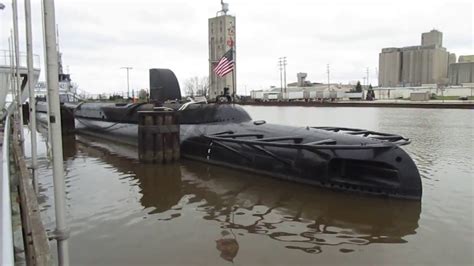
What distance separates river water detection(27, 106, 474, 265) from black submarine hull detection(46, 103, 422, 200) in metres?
0.34

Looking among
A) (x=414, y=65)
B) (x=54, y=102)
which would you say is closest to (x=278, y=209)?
(x=54, y=102)

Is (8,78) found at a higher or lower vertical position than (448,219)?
higher

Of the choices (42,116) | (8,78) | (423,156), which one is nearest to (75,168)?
(8,78)

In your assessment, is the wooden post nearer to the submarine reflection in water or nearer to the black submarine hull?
the black submarine hull

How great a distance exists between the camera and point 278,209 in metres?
9.20

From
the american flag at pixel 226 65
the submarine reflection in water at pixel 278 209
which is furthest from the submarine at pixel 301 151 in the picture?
the american flag at pixel 226 65

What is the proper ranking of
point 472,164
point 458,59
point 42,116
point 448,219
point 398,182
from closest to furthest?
point 448,219 → point 398,182 → point 472,164 → point 42,116 → point 458,59

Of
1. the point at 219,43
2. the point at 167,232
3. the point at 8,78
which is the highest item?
the point at 219,43

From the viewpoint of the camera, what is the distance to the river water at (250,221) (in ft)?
21.9

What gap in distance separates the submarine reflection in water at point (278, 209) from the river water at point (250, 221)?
2cm

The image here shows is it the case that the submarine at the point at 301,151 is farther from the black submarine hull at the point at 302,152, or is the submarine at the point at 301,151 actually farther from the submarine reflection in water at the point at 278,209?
the submarine reflection in water at the point at 278,209

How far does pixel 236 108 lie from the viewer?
618 inches

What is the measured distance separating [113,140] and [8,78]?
6.38 m

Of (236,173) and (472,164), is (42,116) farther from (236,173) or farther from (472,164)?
(472,164)
